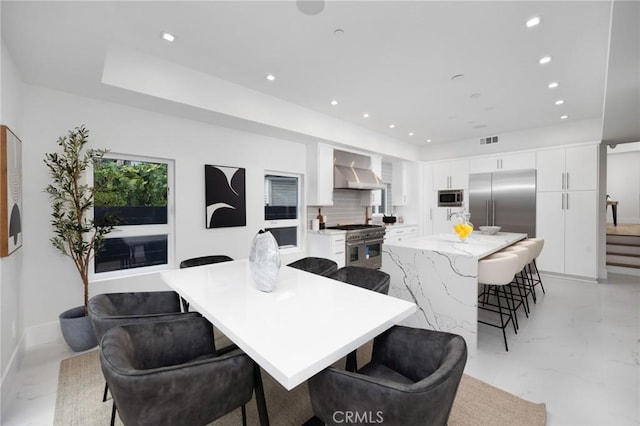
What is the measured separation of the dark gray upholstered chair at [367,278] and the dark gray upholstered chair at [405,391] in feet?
2.68

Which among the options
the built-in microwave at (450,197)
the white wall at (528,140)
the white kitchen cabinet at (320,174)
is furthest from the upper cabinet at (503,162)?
the white kitchen cabinet at (320,174)

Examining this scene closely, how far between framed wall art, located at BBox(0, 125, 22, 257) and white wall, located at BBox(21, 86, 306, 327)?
0.37m

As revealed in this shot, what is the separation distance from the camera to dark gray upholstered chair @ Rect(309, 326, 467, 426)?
37.4 inches

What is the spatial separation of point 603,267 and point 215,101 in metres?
6.91

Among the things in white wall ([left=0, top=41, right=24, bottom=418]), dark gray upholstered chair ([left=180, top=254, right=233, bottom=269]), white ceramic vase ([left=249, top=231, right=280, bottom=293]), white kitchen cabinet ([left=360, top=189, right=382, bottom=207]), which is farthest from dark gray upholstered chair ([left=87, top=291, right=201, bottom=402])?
white kitchen cabinet ([left=360, top=189, right=382, bottom=207])

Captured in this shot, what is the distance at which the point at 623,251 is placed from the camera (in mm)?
5602

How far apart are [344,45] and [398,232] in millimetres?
4442

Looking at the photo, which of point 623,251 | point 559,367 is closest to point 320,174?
point 559,367

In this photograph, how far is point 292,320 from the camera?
1.35 meters

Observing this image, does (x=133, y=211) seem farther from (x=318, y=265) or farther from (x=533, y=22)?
(x=533, y=22)

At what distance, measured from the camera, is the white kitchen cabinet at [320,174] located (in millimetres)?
4859

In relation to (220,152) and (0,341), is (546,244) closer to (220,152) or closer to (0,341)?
(220,152)

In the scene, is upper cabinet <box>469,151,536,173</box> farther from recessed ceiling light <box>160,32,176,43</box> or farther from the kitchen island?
recessed ceiling light <box>160,32,176,43</box>

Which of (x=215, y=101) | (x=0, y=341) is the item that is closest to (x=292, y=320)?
(x=0, y=341)
